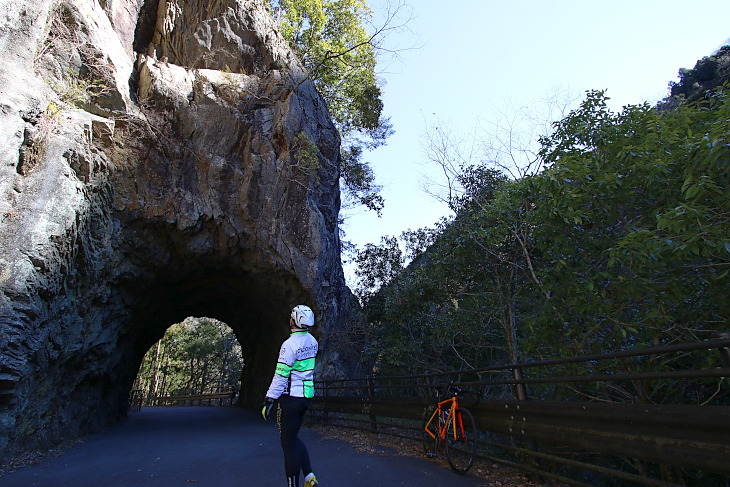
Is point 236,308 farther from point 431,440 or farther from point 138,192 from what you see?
point 431,440

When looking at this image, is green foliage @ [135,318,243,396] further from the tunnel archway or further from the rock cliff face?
the rock cliff face

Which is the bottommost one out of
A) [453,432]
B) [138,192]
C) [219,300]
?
[453,432]

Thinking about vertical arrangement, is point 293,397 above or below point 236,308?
below

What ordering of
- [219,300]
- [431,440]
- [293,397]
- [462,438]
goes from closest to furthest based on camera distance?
[293,397] < [462,438] < [431,440] < [219,300]

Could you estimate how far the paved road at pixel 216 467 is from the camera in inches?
164

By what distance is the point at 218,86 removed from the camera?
457 inches

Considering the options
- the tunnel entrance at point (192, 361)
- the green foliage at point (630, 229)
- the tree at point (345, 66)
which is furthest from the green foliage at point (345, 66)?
the tunnel entrance at point (192, 361)

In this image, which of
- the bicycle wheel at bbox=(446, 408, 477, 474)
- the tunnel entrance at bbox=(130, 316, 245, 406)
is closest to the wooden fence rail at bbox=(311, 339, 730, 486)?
the bicycle wheel at bbox=(446, 408, 477, 474)

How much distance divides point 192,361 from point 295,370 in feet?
113

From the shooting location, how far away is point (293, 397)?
350cm

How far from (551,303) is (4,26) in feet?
31.6

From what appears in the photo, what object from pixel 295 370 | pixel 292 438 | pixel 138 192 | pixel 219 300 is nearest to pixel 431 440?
pixel 292 438

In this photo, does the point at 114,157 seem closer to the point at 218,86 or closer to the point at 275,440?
the point at 218,86

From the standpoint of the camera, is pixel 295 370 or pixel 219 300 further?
pixel 219 300
